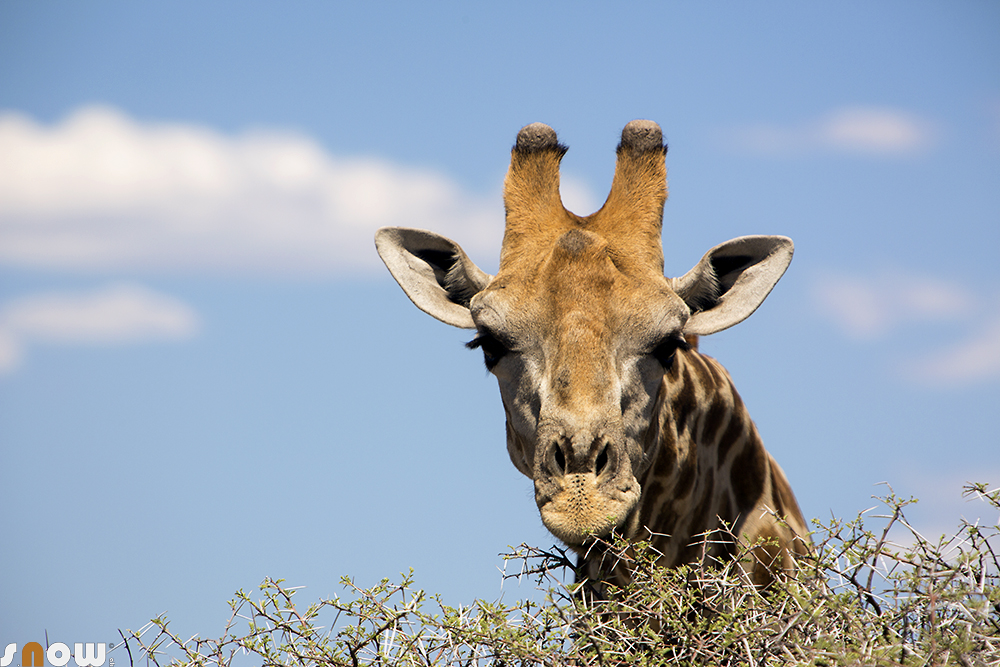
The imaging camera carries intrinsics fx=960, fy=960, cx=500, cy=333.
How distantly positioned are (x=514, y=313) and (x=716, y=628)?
240cm

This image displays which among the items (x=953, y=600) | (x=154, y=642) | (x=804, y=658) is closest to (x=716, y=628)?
(x=804, y=658)

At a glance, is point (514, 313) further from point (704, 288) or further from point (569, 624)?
point (569, 624)

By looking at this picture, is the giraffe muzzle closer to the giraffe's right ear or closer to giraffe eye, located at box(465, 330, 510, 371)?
giraffe eye, located at box(465, 330, 510, 371)

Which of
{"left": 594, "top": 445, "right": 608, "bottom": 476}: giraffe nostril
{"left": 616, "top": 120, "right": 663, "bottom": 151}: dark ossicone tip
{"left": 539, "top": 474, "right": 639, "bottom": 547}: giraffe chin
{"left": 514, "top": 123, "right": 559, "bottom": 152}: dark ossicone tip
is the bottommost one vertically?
{"left": 539, "top": 474, "right": 639, "bottom": 547}: giraffe chin

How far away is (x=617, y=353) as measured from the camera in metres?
5.68

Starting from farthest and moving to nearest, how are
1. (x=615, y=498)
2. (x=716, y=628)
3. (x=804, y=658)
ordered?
(x=615, y=498), (x=716, y=628), (x=804, y=658)

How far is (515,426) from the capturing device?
598 centimetres

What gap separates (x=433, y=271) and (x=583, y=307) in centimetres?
160

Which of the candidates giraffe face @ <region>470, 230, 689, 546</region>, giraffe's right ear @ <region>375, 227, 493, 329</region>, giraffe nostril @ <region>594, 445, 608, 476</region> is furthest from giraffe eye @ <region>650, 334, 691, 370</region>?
giraffe's right ear @ <region>375, 227, 493, 329</region>

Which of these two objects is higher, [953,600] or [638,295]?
[638,295]

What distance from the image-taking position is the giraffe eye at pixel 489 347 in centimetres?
604

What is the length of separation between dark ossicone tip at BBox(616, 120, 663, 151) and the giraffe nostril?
260cm

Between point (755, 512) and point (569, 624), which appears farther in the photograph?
point (755, 512)

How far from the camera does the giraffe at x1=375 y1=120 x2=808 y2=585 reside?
17.2 ft
